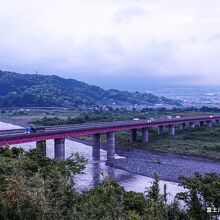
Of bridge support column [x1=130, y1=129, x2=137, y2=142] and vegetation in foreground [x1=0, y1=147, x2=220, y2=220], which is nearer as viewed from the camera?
vegetation in foreground [x1=0, y1=147, x2=220, y2=220]

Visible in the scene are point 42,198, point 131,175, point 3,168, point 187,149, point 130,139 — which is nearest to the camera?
point 42,198

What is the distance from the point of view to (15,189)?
1906cm

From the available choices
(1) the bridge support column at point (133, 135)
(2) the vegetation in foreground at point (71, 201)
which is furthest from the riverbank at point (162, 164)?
(2) the vegetation in foreground at point (71, 201)

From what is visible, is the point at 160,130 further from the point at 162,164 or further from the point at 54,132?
the point at 54,132

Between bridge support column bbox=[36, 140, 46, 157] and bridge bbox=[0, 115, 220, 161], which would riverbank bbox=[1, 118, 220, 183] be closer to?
bridge bbox=[0, 115, 220, 161]

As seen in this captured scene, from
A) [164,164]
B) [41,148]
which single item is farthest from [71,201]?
[164,164]

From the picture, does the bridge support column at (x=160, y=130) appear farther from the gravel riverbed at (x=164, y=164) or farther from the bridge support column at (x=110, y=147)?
the bridge support column at (x=110, y=147)

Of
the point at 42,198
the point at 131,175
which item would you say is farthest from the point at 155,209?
the point at 131,175

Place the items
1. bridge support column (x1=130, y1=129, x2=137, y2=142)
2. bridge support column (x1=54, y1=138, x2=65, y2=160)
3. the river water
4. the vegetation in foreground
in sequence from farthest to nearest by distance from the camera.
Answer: bridge support column (x1=130, y1=129, x2=137, y2=142) < bridge support column (x1=54, y1=138, x2=65, y2=160) < the river water < the vegetation in foreground

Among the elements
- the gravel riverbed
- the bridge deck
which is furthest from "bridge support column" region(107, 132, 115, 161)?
the gravel riverbed

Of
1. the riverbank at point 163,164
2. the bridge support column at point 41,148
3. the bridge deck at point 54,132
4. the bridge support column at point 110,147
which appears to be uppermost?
the bridge deck at point 54,132

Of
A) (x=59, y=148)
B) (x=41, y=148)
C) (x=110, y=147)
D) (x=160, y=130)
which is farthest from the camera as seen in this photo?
(x=160, y=130)

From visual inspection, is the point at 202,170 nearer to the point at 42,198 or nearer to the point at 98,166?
the point at 98,166

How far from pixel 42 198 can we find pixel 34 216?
39.4 inches
